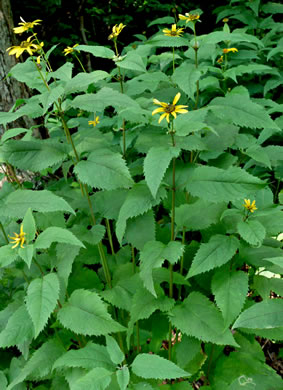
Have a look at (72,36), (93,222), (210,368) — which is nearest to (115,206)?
(93,222)

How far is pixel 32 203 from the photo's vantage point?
156 cm

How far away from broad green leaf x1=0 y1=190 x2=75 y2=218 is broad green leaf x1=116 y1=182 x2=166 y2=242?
0.25 m

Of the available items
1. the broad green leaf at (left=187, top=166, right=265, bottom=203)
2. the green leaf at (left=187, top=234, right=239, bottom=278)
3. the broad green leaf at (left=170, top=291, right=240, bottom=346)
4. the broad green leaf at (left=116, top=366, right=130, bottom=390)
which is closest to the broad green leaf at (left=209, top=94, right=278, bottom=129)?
the broad green leaf at (left=187, top=166, right=265, bottom=203)

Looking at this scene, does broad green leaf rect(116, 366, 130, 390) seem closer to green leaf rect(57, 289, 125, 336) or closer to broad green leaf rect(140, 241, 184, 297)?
green leaf rect(57, 289, 125, 336)

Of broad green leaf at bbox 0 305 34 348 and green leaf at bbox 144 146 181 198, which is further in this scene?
broad green leaf at bbox 0 305 34 348

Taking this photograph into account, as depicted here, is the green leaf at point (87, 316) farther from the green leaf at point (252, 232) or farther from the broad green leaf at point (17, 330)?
the green leaf at point (252, 232)

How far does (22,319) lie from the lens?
1601 mm

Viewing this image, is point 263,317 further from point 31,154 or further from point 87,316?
point 31,154

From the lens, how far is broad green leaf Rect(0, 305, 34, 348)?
1539 mm

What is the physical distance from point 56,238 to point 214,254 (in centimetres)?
73

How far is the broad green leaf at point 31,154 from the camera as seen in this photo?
158 cm

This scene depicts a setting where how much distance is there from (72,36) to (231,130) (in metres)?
4.65

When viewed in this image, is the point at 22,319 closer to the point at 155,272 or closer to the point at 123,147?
the point at 155,272

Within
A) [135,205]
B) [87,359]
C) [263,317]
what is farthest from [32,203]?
[263,317]
